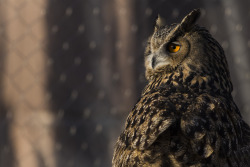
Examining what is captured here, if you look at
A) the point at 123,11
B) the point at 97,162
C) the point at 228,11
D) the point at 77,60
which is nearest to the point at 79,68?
the point at 77,60

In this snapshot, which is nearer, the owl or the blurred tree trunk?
the owl

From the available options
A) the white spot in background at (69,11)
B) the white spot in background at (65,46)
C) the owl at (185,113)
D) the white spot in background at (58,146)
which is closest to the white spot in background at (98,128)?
the white spot in background at (58,146)

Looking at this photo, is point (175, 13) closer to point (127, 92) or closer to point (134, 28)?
point (134, 28)

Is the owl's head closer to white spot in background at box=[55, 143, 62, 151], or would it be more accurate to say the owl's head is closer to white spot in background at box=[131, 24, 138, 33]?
white spot in background at box=[131, 24, 138, 33]

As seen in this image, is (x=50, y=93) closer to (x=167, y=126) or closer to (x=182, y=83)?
(x=182, y=83)

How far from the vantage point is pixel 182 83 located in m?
1.58

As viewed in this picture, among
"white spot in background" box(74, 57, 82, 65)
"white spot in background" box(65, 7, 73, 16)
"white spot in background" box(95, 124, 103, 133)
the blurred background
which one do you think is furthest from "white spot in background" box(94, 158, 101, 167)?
"white spot in background" box(65, 7, 73, 16)

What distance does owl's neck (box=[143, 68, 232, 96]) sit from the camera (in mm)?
1555

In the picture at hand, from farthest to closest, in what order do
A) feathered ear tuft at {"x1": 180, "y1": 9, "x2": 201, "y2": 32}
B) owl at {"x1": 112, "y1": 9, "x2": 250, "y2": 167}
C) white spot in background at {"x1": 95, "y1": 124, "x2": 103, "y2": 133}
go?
white spot in background at {"x1": 95, "y1": 124, "x2": 103, "y2": 133}
feathered ear tuft at {"x1": 180, "y1": 9, "x2": 201, "y2": 32}
owl at {"x1": 112, "y1": 9, "x2": 250, "y2": 167}

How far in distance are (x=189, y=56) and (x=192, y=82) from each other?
9cm

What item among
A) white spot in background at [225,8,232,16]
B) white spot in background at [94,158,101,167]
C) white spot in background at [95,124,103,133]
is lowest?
white spot in background at [94,158,101,167]

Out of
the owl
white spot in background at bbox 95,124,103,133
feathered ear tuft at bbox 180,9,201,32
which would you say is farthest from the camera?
white spot in background at bbox 95,124,103,133

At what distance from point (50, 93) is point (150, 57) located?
0.90 meters

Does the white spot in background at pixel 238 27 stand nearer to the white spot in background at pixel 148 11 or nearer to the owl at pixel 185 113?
the white spot in background at pixel 148 11
